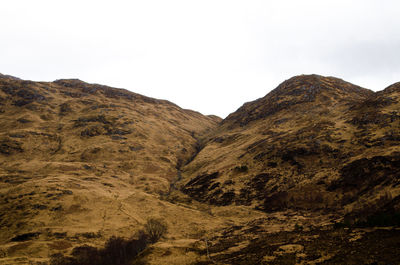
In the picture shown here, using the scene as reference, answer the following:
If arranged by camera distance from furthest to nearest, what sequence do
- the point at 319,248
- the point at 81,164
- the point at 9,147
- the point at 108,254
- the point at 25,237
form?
the point at 9,147
the point at 81,164
the point at 25,237
the point at 108,254
the point at 319,248

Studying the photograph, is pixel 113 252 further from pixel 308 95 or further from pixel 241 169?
pixel 308 95

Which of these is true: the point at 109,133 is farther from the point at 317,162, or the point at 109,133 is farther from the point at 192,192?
the point at 317,162

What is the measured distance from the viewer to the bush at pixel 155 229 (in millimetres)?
41656

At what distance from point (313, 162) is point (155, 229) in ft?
114

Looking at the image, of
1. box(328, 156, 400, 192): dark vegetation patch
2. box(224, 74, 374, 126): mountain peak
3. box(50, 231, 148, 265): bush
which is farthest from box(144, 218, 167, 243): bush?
box(224, 74, 374, 126): mountain peak

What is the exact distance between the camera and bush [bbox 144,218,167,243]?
41.7 meters

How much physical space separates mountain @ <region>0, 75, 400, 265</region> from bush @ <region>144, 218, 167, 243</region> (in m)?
1.28

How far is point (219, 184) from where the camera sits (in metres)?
59.2

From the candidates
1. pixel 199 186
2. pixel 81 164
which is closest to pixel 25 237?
pixel 81 164

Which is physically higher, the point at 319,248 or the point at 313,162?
the point at 313,162

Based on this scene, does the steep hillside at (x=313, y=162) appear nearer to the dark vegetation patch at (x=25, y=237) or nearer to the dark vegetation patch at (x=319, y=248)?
the dark vegetation patch at (x=319, y=248)

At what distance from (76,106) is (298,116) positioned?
97.4 metres

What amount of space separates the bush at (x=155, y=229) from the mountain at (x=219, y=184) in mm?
1283

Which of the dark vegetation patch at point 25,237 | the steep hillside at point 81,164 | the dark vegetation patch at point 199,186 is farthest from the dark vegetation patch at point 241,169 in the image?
the dark vegetation patch at point 25,237
